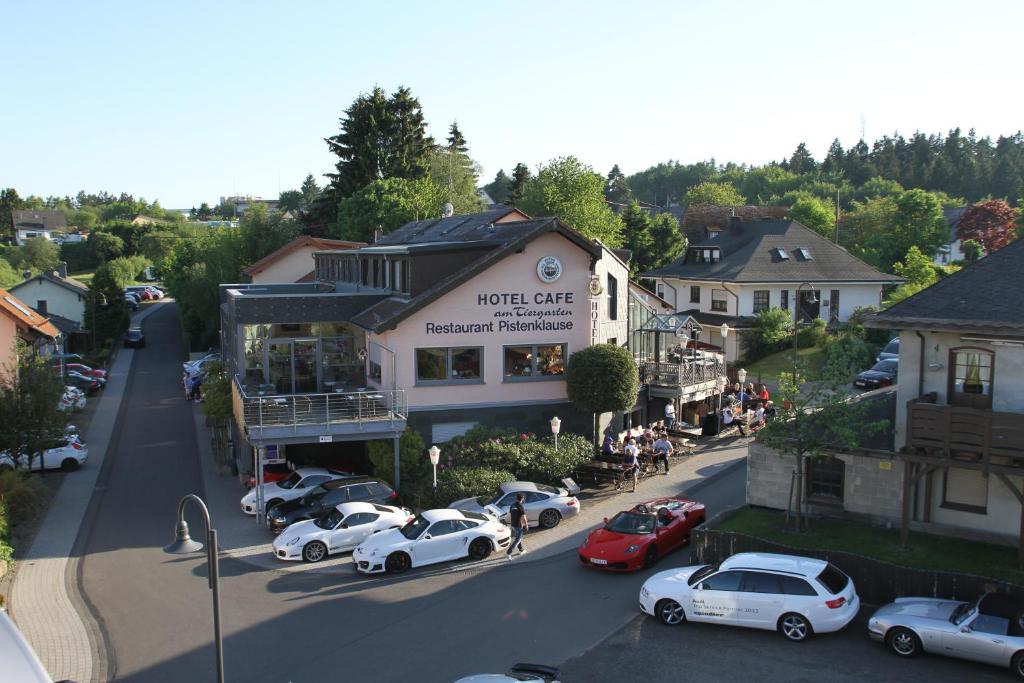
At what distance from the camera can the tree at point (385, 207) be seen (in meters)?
63.2

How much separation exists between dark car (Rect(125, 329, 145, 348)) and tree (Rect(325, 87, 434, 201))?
1963 centimetres

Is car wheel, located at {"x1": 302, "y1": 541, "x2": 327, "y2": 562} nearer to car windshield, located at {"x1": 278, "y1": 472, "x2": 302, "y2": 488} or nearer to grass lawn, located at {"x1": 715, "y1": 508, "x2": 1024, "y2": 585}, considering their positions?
car windshield, located at {"x1": 278, "y1": 472, "x2": 302, "y2": 488}

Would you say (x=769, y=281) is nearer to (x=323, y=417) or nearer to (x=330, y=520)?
(x=323, y=417)

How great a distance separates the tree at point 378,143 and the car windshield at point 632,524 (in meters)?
57.8

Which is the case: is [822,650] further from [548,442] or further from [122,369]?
[122,369]

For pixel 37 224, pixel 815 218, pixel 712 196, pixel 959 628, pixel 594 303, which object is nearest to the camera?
pixel 959 628

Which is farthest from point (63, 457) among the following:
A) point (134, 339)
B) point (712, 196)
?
point (712, 196)

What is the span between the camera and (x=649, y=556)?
2134 cm

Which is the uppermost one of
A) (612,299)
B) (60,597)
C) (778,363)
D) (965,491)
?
(612,299)

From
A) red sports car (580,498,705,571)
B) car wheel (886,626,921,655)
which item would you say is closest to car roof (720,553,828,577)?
car wheel (886,626,921,655)

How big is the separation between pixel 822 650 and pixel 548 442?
13.8 metres

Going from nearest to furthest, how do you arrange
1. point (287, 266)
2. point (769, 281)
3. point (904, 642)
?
point (904, 642), point (287, 266), point (769, 281)

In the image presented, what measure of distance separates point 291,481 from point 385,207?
3876cm

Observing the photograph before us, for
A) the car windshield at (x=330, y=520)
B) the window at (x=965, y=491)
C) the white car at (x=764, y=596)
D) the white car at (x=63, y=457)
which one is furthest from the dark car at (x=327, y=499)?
the window at (x=965, y=491)
